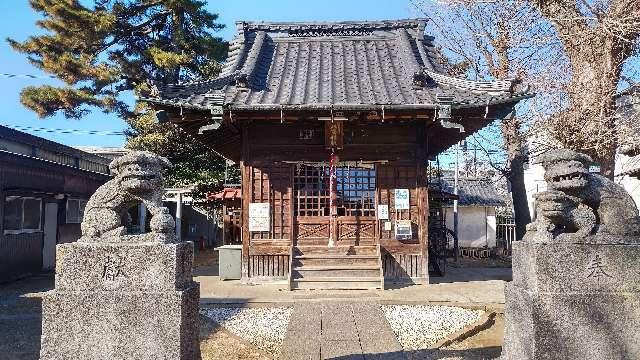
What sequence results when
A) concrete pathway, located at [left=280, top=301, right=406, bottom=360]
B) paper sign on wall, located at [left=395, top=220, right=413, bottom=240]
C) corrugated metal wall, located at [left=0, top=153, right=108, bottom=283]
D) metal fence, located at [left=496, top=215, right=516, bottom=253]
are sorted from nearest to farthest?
Answer: 1. concrete pathway, located at [left=280, top=301, right=406, bottom=360]
2. paper sign on wall, located at [left=395, top=220, right=413, bottom=240]
3. corrugated metal wall, located at [left=0, top=153, right=108, bottom=283]
4. metal fence, located at [left=496, top=215, right=516, bottom=253]

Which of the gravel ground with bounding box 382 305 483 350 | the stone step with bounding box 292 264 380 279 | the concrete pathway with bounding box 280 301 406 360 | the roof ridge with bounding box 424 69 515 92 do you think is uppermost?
the roof ridge with bounding box 424 69 515 92

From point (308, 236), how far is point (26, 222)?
881 centimetres

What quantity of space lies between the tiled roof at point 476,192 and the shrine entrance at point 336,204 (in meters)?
17.4

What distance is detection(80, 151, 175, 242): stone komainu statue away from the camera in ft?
14.4

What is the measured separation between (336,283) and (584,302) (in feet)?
23.8

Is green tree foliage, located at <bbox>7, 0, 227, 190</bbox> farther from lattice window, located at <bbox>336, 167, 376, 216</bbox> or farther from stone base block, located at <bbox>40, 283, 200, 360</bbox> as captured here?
stone base block, located at <bbox>40, 283, 200, 360</bbox>

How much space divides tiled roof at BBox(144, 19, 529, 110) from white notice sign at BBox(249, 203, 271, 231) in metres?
2.64

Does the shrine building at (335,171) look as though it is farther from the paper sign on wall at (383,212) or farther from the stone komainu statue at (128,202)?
the stone komainu statue at (128,202)

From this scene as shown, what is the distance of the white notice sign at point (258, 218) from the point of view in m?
11.9

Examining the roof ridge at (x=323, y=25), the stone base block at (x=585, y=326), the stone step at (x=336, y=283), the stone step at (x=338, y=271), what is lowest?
the stone step at (x=336, y=283)

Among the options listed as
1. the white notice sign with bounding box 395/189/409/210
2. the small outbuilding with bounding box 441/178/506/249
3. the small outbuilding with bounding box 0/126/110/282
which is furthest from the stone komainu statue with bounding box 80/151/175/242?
the small outbuilding with bounding box 441/178/506/249

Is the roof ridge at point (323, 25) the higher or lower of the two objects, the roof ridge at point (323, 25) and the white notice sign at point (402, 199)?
the higher

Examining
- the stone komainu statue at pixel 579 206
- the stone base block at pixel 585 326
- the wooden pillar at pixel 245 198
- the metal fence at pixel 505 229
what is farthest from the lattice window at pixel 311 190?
the metal fence at pixel 505 229

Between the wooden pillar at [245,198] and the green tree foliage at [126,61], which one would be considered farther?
the green tree foliage at [126,61]
